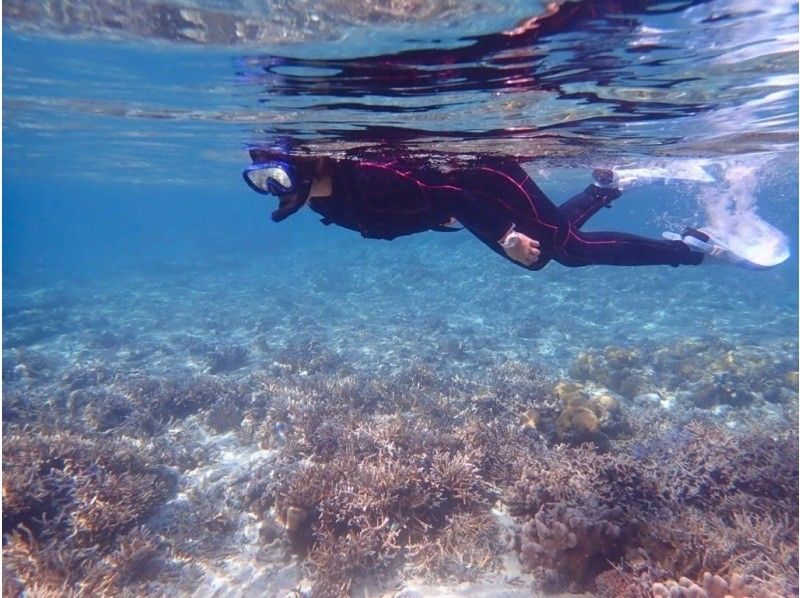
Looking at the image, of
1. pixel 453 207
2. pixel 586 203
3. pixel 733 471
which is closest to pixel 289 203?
pixel 453 207

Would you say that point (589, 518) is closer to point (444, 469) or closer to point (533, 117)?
point (444, 469)

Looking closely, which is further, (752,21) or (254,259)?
(254,259)

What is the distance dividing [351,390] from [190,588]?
542 cm

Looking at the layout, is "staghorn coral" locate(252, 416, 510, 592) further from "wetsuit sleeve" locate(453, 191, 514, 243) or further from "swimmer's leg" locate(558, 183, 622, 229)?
"swimmer's leg" locate(558, 183, 622, 229)

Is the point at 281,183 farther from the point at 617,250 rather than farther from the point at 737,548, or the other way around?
the point at 737,548

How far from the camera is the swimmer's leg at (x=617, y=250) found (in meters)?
6.47

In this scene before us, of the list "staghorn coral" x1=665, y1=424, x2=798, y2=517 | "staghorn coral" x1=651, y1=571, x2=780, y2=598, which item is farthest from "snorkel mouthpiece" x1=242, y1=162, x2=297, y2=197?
"staghorn coral" x1=665, y1=424, x2=798, y2=517

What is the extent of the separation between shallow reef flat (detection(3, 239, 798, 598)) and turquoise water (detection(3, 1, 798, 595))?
0.05 metres

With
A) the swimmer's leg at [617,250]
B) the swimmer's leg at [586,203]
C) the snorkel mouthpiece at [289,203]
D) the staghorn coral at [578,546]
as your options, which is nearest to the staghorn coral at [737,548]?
the staghorn coral at [578,546]

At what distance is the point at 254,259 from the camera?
4438cm

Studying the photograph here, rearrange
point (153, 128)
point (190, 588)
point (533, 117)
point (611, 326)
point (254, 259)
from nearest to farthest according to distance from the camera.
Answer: point (190, 588)
point (533, 117)
point (153, 128)
point (611, 326)
point (254, 259)

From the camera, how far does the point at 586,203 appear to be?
23.7ft

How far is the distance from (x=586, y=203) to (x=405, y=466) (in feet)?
16.0

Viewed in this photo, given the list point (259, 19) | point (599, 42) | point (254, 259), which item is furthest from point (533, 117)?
point (254, 259)
